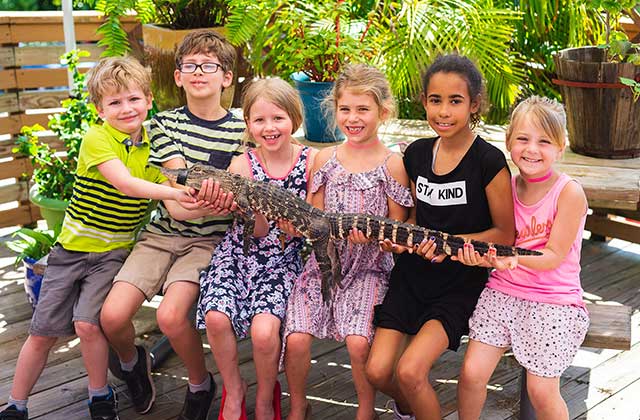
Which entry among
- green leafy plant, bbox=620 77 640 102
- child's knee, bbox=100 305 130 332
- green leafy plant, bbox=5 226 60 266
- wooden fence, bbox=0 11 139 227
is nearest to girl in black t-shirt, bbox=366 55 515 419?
green leafy plant, bbox=620 77 640 102

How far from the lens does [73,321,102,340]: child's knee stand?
329 cm

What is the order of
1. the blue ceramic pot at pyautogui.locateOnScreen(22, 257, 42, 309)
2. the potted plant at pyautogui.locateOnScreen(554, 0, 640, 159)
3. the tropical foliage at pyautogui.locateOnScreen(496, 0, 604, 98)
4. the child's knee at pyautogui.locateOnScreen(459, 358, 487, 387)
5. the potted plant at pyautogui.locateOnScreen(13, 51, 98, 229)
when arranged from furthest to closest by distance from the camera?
the tropical foliage at pyautogui.locateOnScreen(496, 0, 604, 98) < the potted plant at pyautogui.locateOnScreen(13, 51, 98, 229) < the blue ceramic pot at pyautogui.locateOnScreen(22, 257, 42, 309) < the potted plant at pyautogui.locateOnScreen(554, 0, 640, 159) < the child's knee at pyautogui.locateOnScreen(459, 358, 487, 387)

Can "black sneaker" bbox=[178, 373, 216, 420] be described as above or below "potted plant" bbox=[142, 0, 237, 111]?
below

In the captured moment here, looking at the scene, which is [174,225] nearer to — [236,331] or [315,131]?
[236,331]

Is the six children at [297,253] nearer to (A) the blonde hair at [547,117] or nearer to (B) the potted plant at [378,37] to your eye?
(A) the blonde hair at [547,117]

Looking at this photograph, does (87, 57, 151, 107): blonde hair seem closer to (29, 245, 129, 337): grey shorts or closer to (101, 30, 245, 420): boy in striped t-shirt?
(101, 30, 245, 420): boy in striped t-shirt

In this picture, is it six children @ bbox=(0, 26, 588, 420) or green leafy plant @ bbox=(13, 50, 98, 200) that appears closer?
six children @ bbox=(0, 26, 588, 420)

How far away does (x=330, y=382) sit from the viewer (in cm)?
387

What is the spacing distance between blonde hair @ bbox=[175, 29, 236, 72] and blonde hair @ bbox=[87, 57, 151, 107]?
0.73ft

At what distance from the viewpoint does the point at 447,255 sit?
116 inches

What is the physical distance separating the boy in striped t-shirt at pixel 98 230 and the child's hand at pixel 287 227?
386 millimetres

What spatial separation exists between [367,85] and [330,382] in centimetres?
154

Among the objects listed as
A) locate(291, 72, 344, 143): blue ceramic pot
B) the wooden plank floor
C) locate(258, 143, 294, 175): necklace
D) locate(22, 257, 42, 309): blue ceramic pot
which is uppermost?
locate(291, 72, 344, 143): blue ceramic pot

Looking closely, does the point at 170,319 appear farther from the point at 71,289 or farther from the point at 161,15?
the point at 161,15
